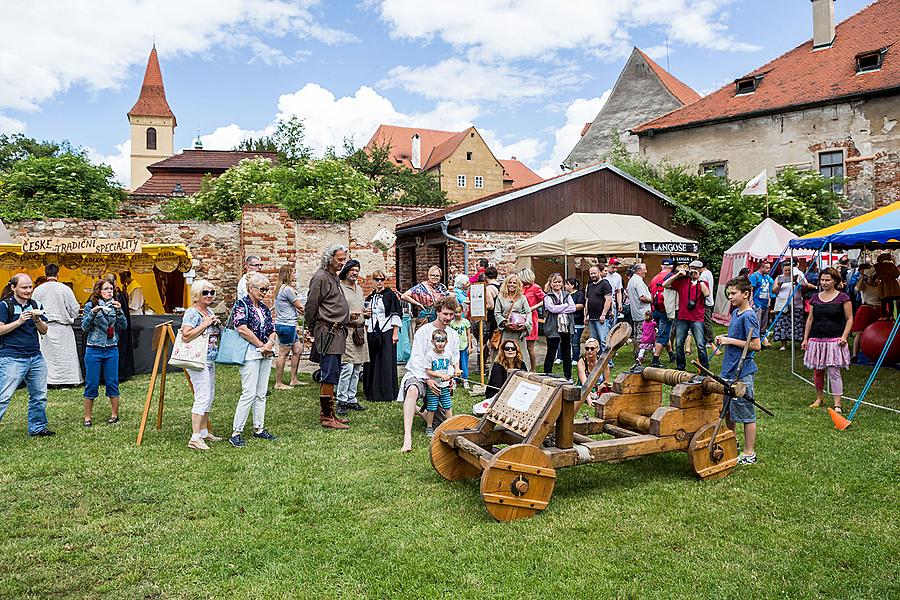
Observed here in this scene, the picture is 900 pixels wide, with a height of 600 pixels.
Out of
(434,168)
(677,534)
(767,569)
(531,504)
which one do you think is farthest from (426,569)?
(434,168)

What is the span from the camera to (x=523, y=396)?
15.4ft

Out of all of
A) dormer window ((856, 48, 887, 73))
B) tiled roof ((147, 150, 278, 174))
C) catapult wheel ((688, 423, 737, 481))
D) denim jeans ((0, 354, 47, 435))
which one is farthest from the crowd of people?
tiled roof ((147, 150, 278, 174))

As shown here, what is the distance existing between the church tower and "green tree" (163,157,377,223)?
47471mm

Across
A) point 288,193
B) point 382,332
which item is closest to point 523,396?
point 382,332

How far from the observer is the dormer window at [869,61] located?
73.0 ft

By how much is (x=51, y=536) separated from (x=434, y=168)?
2273 inches

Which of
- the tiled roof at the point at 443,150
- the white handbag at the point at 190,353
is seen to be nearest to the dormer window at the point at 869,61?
the white handbag at the point at 190,353

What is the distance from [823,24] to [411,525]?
29.2m

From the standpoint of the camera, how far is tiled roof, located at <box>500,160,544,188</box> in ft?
223

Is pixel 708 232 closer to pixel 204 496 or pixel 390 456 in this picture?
pixel 390 456

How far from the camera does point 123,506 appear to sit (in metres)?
4.52

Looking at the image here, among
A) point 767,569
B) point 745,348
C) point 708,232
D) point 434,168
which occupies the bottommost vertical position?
point 767,569

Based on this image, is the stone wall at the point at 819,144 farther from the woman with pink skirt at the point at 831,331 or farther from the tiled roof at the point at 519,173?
the tiled roof at the point at 519,173

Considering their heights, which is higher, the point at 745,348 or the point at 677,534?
the point at 745,348
